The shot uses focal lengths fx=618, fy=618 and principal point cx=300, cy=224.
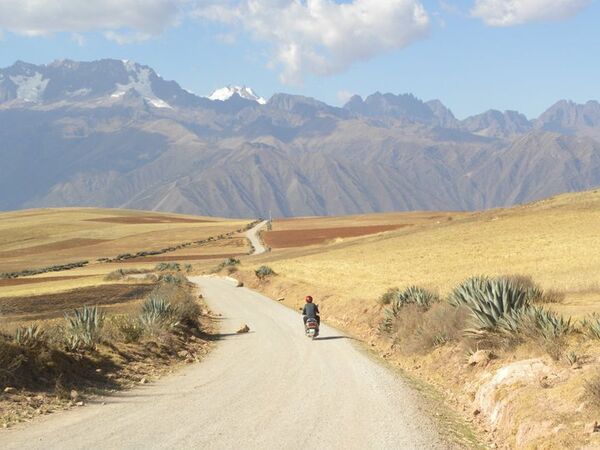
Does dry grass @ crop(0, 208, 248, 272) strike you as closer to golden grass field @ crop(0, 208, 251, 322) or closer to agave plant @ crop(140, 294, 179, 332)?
golden grass field @ crop(0, 208, 251, 322)

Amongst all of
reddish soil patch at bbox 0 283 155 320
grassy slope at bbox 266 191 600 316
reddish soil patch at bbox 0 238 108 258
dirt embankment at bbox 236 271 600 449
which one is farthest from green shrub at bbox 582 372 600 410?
reddish soil patch at bbox 0 238 108 258

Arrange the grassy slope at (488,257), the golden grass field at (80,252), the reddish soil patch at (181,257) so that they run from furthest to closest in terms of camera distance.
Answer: the reddish soil patch at (181,257), the golden grass field at (80,252), the grassy slope at (488,257)

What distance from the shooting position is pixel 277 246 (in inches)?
3949

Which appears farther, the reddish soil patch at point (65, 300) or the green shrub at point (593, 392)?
the reddish soil patch at point (65, 300)

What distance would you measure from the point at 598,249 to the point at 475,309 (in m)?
25.0

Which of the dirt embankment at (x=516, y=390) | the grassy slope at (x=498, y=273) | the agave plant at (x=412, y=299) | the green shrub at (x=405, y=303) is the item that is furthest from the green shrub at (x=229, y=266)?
the dirt embankment at (x=516, y=390)

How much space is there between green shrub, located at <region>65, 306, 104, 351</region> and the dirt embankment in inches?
320

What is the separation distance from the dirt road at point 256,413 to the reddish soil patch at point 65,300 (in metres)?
19.4

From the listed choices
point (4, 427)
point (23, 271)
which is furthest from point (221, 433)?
point (23, 271)

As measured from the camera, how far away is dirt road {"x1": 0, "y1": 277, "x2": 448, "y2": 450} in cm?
912

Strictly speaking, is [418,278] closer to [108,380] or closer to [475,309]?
[475,309]

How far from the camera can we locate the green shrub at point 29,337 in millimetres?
12633

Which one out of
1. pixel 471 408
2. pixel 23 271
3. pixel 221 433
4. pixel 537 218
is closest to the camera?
pixel 221 433

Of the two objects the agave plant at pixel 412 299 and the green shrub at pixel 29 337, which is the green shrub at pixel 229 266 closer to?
the agave plant at pixel 412 299
